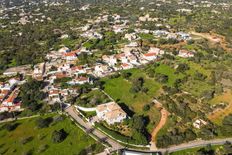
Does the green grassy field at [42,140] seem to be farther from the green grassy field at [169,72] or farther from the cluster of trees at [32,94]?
the green grassy field at [169,72]

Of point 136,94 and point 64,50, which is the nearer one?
point 136,94

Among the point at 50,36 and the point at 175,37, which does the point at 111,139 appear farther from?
the point at 50,36

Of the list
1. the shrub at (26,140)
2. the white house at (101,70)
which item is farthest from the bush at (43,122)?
the white house at (101,70)

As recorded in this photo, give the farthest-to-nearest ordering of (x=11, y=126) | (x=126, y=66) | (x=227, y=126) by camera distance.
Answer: (x=126, y=66), (x=11, y=126), (x=227, y=126)

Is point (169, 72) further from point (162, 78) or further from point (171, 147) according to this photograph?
point (171, 147)

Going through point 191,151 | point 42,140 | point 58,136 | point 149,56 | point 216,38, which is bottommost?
point 216,38

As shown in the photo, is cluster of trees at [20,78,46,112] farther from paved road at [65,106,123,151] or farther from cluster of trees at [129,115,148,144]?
cluster of trees at [129,115,148,144]

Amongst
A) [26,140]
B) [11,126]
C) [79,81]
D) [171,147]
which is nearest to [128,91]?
[79,81]
